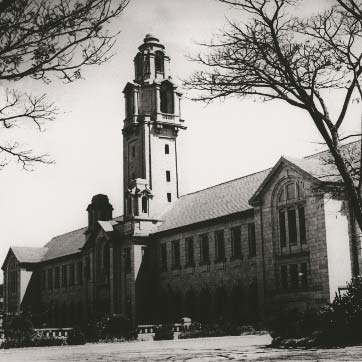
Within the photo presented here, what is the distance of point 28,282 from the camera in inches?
3041

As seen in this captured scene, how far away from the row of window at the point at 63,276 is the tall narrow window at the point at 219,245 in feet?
67.5

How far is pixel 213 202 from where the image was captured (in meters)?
53.2

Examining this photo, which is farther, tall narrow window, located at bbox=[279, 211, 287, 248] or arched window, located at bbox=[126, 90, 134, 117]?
arched window, located at bbox=[126, 90, 134, 117]

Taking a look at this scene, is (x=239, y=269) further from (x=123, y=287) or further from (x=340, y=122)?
(x=340, y=122)

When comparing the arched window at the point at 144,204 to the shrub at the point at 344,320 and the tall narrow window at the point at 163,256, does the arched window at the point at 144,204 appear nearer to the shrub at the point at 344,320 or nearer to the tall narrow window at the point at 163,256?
the tall narrow window at the point at 163,256

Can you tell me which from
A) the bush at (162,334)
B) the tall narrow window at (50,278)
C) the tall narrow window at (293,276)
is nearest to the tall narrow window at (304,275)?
the tall narrow window at (293,276)

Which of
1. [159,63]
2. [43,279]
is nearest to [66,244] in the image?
[43,279]

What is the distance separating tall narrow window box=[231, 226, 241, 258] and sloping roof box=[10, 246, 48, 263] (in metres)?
38.1

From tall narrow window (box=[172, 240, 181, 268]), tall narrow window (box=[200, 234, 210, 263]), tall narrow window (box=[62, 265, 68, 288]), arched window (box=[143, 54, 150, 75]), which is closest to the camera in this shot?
tall narrow window (box=[200, 234, 210, 263])

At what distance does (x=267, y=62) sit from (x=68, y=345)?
2186 centimetres

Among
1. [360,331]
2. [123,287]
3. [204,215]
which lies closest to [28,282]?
[123,287]

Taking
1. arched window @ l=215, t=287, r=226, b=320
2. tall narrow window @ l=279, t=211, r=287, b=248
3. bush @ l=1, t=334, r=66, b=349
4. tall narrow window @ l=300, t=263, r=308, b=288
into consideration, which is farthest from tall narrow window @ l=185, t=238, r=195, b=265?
bush @ l=1, t=334, r=66, b=349

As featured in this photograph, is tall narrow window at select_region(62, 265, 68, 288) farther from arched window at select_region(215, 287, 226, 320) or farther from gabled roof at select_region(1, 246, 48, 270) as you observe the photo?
arched window at select_region(215, 287, 226, 320)

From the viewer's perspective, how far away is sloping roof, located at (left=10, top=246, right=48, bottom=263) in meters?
77.7
